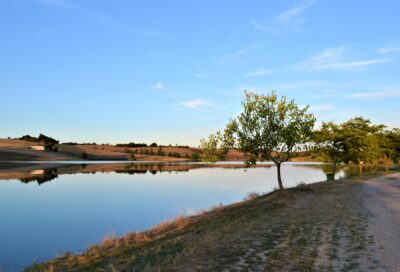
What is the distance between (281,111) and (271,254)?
69.0ft

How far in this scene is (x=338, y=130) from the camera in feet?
182

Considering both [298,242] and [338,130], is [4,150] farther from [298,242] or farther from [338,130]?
[298,242]

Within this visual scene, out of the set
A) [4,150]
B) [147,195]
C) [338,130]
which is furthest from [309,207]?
[4,150]

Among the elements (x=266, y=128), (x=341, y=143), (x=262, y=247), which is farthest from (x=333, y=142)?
(x=262, y=247)

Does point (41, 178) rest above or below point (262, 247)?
below

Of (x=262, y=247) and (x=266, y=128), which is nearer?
(x=262, y=247)

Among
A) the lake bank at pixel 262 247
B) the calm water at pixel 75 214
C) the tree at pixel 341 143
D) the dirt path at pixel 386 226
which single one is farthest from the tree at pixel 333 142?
the lake bank at pixel 262 247

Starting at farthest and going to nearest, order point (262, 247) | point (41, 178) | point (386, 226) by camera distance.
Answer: point (41, 178), point (386, 226), point (262, 247)

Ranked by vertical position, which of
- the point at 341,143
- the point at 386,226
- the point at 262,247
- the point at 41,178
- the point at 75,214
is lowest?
the point at 75,214

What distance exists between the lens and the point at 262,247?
45.8 ft

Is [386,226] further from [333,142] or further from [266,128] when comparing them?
[333,142]

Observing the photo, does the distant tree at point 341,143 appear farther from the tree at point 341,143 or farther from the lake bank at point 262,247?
the lake bank at point 262,247

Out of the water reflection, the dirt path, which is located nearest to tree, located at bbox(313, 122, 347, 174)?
the dirt path

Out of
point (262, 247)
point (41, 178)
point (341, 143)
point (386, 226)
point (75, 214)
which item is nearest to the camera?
point (262, 247)
